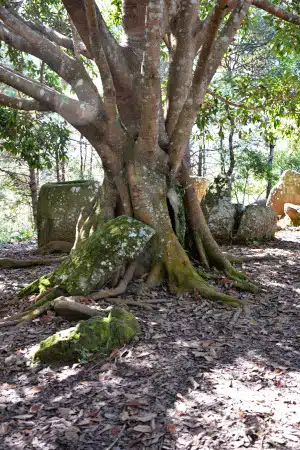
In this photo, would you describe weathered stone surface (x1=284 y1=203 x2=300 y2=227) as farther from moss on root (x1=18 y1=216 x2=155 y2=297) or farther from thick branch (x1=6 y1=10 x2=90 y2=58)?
moss on root (x1=18 y1=216 x2=155 y2=297)

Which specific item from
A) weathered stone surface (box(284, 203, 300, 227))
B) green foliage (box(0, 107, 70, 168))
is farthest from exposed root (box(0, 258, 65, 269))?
weathered stone surface (box(284, 203, 300, 227))

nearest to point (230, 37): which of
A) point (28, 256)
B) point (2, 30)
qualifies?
point (2, 30)

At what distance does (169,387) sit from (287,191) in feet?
43.1

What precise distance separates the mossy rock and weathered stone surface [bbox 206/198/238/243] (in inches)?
234

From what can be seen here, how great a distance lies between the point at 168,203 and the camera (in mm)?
5852

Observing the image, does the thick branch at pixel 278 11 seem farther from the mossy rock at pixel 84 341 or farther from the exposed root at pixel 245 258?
the mossy rock at pixel 84 341

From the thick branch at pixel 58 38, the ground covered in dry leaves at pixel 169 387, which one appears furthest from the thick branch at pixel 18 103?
the ground covered in dry leaves at pixel 169 387

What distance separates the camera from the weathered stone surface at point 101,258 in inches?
186

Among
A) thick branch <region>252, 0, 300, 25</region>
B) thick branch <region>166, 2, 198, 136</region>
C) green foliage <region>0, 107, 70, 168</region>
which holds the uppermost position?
thick branch <region>252, 0, 300, 25</region>

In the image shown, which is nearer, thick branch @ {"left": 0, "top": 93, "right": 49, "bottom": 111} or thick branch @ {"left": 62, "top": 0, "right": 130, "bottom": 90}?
thick branch @ {"left": 62, "top": 0, "right": 130, "bottom": 90}

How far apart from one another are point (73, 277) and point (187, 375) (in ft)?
6.82

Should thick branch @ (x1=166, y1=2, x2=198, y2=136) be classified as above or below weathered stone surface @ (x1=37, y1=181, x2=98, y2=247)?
above

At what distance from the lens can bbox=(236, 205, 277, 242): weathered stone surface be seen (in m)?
9.41

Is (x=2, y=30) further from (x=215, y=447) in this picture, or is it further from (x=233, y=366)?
(x=215, y=447)
